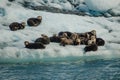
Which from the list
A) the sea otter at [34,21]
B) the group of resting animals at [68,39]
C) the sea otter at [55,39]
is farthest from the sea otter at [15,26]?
the sea otter at [55,39]

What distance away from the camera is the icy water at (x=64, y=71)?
56.5 feet

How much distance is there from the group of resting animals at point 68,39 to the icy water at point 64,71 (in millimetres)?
1538

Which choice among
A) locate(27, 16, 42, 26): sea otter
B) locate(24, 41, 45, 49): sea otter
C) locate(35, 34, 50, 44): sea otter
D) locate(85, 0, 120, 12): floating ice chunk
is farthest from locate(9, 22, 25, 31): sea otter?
locate(85, 0, 120, 12): floating ice chunk

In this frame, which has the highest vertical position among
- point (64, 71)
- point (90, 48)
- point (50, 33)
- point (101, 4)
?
point (101, 4)

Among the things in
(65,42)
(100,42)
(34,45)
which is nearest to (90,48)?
(100,42)

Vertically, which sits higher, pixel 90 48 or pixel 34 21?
pixel 34 21

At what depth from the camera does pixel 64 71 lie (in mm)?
18406

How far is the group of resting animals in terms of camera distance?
21669 millimetres

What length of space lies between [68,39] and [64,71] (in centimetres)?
453

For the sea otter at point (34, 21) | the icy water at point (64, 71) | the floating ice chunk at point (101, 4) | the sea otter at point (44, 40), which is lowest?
the icy water at point (64, 71)

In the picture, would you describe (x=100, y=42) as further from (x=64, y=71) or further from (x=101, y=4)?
(x=101, y=4)

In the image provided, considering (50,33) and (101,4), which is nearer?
(50,33)

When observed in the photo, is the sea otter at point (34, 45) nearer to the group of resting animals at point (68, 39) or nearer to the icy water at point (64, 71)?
the group of resting animals at point (68, 39)

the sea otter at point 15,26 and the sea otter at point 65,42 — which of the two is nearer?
the sea otter at point 65,42
